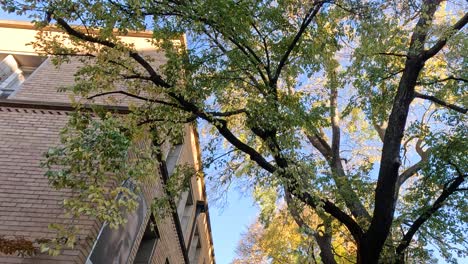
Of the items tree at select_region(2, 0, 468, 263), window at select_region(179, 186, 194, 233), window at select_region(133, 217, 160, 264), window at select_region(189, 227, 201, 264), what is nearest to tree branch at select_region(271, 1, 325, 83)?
tree at select_region(2, 0, 468, 263)

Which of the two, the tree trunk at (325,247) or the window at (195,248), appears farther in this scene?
the window at (195,248)

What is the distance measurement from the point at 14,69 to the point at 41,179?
5.68 m

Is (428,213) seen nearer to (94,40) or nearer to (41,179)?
(94,40)

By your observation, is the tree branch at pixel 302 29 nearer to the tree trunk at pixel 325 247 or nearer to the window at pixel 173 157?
the tree trunk at pixel 325 247

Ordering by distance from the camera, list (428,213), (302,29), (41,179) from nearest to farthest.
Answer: (41,179), (302,29), (428,213)

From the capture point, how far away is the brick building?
20.1 ft

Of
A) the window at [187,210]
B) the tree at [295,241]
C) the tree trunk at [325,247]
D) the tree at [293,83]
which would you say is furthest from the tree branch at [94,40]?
the window at [187,210]

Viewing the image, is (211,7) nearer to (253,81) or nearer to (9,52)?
(253,81)

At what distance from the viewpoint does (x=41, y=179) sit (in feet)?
22.4

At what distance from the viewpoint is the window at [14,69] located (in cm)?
1020

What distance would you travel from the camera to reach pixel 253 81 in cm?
825

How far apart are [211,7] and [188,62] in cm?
153

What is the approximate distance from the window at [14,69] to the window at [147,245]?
16.5ft

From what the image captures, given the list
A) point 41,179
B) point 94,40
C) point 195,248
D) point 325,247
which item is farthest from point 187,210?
point 94,40
